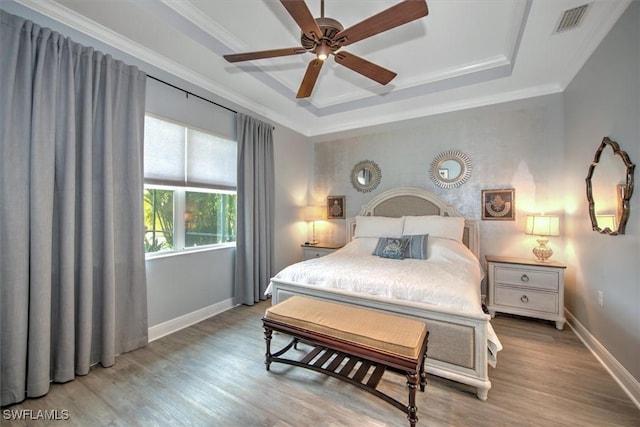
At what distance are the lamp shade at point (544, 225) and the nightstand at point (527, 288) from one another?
340 mm

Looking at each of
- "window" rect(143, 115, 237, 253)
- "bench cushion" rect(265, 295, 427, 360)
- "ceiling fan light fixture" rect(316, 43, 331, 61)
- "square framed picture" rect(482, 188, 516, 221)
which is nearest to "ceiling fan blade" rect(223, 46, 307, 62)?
"ceiling fan light fixture" rect(316, 43, 331, 61)

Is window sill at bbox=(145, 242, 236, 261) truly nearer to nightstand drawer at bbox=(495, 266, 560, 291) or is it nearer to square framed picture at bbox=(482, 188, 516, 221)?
nightstand drawer at bbox=(495, 266, 560, 291)

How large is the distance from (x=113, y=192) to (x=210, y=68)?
159cm

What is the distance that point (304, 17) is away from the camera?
4.88 ft

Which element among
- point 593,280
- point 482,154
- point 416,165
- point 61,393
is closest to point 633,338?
point 593,280

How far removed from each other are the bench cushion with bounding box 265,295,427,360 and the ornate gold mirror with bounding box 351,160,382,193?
2.53 metres

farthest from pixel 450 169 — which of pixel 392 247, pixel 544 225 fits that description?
pixel 392 247

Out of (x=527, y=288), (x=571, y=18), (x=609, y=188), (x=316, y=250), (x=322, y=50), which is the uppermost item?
(x=571, y=18)

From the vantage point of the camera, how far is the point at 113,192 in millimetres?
2176

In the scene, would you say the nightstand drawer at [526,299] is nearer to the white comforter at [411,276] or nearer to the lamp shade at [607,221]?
the white comforter at [411,276]

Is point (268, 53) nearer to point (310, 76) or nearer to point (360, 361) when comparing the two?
point (310, 76)

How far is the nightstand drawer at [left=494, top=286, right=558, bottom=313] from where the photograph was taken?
8.97 feet

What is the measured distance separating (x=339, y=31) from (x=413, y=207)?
8.90ft

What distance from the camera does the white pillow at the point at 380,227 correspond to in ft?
11.2
